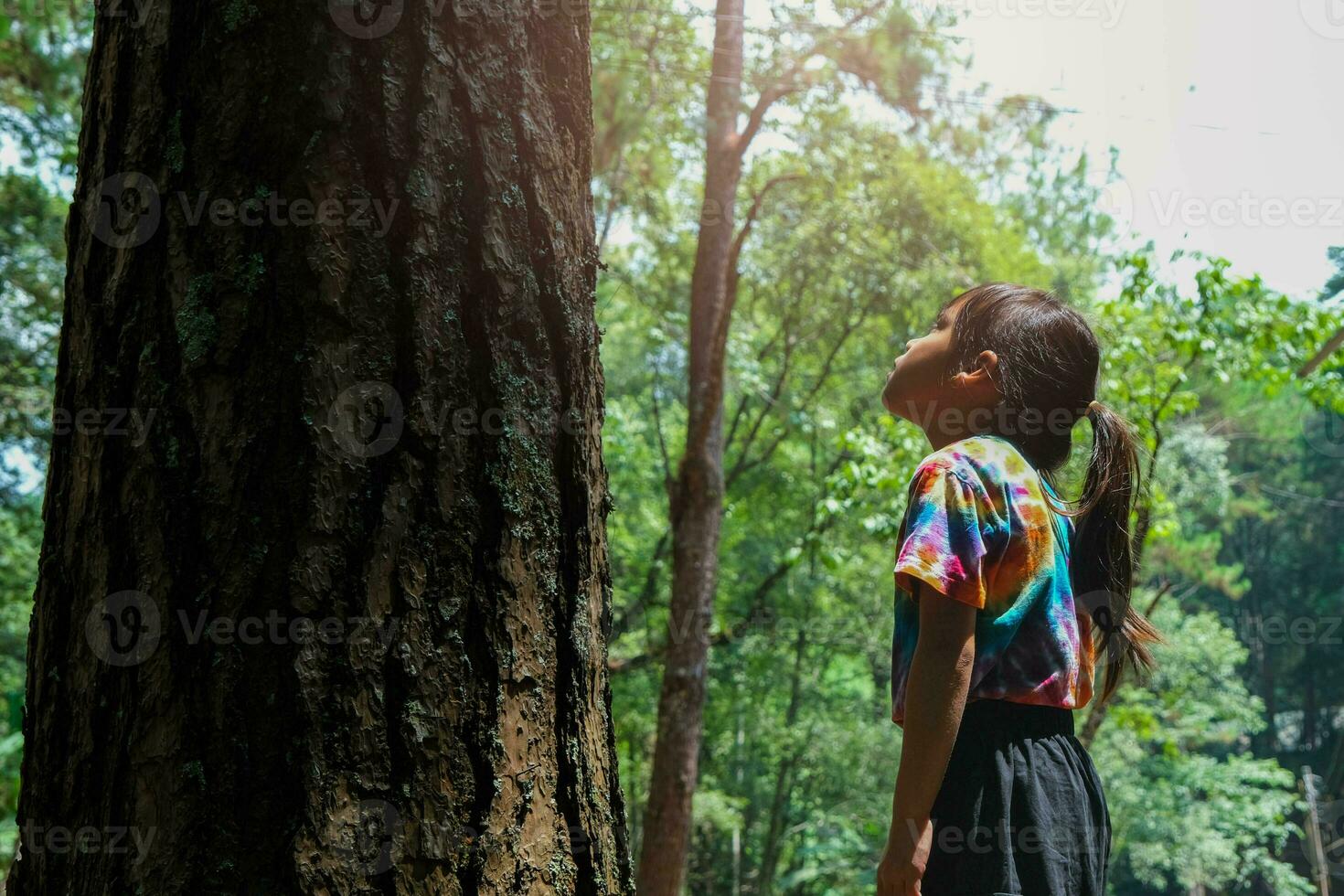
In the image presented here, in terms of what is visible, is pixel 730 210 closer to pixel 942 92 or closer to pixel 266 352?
pixel 266 352

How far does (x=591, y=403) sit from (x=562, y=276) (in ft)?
0.51

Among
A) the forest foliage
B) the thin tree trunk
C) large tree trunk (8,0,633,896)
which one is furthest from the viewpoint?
the thin tree trunk

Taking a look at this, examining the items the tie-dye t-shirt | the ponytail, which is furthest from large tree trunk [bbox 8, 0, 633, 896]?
the ponytail

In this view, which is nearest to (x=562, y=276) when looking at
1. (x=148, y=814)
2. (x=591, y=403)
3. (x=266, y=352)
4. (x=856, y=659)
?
(x=591, y=403)

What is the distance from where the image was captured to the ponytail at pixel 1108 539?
6.02ft

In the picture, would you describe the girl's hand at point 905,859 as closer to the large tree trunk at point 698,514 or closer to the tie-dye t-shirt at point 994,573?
the tie-dye t-shirt at point 994,573

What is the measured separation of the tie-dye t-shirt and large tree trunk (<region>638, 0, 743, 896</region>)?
569cm

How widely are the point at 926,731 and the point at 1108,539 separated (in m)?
0.59

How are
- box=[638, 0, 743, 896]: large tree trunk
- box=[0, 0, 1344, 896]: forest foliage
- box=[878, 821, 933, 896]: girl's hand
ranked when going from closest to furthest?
box=[878, 821, 933, 896]: girl's hand → box=[638, 0, 743, 896]: large tree trunk → box=[0, 0, 1344, 896]: forest foliage

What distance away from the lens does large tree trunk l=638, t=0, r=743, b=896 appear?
7074 mm

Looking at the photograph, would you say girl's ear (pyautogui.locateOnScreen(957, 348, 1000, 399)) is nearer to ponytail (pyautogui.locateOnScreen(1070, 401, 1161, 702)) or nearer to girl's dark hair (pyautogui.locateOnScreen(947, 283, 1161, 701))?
girl's dark hair (pyautogui.locateOnScreen(947, 283, 1161, 701))

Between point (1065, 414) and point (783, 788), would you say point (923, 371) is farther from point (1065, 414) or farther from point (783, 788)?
point (783, 788)

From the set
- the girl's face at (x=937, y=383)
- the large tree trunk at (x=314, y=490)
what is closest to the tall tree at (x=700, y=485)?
the girl's face at (x=937, y=383)

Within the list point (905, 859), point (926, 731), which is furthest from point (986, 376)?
point (905, 859)
